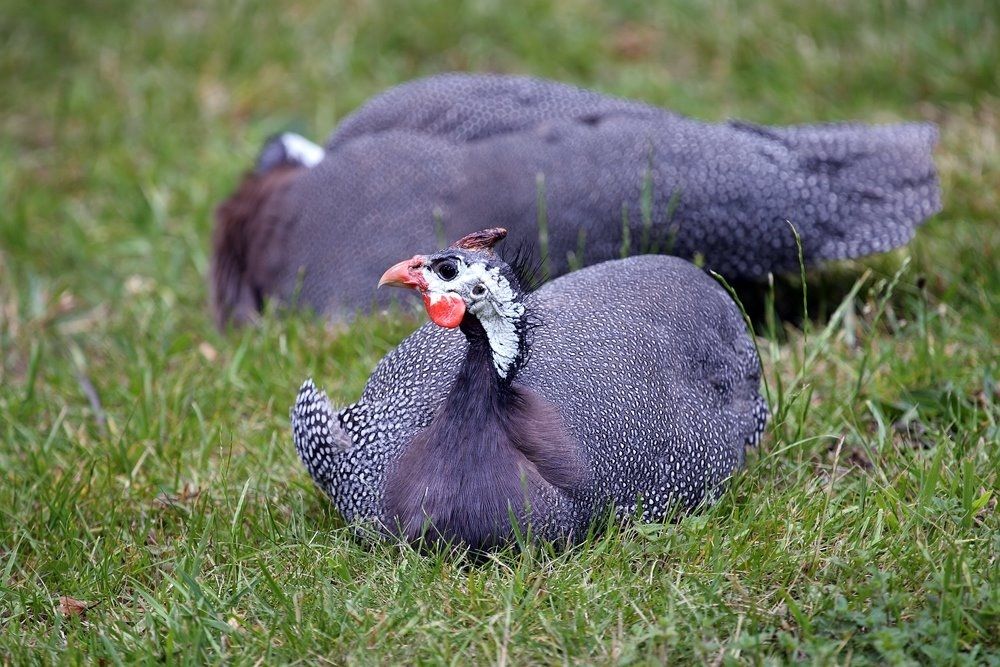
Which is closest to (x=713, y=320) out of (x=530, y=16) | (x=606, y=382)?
(x=606, y=382)

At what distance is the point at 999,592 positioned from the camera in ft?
8.56

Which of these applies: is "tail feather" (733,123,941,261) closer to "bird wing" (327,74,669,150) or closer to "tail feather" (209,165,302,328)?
"bird wing" (327,74,669,150)

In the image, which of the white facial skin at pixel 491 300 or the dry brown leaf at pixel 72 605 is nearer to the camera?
the white facial skin at pixel 491 300

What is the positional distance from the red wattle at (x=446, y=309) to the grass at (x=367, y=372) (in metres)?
0.57

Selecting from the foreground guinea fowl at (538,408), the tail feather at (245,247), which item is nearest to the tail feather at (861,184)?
the foreground guinea fowl at (538,408)

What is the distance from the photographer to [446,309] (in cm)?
280

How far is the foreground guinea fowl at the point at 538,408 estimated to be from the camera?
2.87 m

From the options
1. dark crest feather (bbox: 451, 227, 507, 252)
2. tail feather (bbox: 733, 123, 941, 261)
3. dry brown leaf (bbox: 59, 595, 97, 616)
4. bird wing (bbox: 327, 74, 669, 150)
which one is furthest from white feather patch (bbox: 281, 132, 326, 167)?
dry brown leaf (bbox: 59, 595, 97, 616)

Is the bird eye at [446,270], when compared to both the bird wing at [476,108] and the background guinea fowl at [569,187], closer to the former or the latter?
Answer: the background guinea fowl at [569,187]

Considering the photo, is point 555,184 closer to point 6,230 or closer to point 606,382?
point 606,382

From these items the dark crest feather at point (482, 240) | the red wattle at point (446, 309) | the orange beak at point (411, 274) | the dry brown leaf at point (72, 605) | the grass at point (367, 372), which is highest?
the dark crest feather at point (482, 240)

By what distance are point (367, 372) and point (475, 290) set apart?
4.27 ft

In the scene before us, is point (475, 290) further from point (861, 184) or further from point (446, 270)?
point (861, 184)

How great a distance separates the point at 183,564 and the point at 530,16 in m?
4.45
